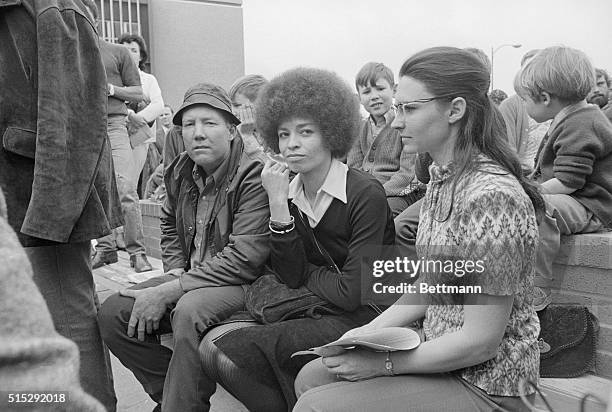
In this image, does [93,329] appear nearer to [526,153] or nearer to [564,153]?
[564,153]

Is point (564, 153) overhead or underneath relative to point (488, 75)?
underneath

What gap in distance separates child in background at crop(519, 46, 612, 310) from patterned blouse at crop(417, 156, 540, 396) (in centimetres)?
89

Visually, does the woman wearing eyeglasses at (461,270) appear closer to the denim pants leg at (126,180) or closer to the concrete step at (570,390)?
the concrete step at (570,390)

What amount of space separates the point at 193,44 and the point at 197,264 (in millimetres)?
10709

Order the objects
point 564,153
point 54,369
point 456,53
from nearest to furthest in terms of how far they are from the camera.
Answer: point 54,369, point 456,53, point 564,153

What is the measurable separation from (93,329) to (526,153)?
2595mm

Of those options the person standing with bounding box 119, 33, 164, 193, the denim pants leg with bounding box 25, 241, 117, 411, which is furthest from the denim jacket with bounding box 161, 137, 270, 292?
the person standing with bounding box 119, 33, 164, 193

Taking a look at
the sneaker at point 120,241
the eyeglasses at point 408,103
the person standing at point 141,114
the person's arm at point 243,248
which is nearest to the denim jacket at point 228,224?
the person's arm at point 243,248

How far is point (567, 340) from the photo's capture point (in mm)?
2062

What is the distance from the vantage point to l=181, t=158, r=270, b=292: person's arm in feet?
7.13

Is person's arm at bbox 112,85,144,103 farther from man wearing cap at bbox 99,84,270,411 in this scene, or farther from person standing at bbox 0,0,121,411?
person standing at bbox 0,0,121,411

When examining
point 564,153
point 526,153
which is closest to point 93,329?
point 564,153

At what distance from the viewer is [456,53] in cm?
157

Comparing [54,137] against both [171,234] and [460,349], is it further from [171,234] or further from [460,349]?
[460,349]
